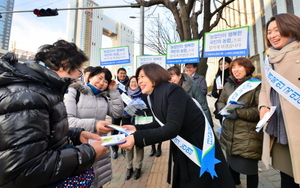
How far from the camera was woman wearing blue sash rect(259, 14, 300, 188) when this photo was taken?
56.8 inches

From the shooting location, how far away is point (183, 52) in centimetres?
543

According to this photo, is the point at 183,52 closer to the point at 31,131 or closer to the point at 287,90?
the point at 287,90

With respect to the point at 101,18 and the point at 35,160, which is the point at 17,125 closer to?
the point at 35,160

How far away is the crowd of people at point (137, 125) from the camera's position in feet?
2.82

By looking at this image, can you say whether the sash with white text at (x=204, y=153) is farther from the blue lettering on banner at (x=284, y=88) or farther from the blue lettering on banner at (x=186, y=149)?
the blue lettering on banner at (x=284, y=88)

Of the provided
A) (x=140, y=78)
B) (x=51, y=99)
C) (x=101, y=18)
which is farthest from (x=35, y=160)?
(x=101, y=18)

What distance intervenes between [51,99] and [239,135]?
2.17 m

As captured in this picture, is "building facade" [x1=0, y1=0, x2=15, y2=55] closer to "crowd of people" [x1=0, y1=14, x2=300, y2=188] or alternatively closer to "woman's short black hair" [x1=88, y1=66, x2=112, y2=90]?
"woman's short black hair" [x1=88, y1=66, x2=112, y2=90]

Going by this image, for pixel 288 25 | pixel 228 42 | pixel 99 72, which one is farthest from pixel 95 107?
pixel 228 42

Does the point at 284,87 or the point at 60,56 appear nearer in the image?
the point at 60,56

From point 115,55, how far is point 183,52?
105 inches

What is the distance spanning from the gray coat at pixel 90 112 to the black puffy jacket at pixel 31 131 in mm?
858

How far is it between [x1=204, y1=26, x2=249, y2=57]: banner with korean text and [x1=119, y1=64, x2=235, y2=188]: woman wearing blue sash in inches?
129

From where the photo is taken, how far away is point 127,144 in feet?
4.40
